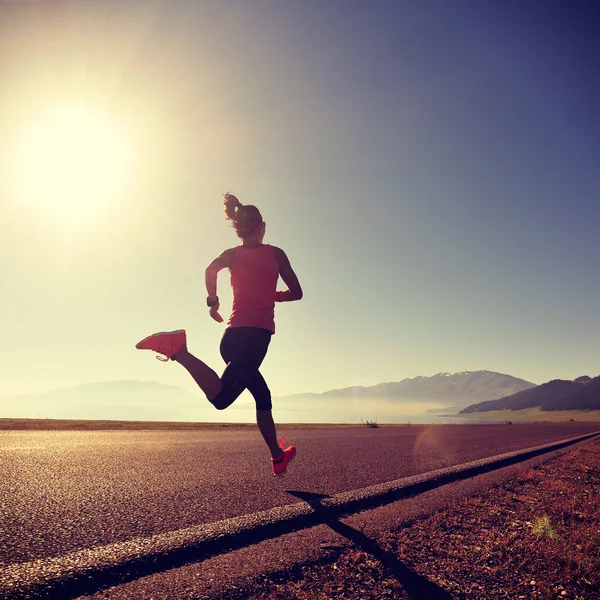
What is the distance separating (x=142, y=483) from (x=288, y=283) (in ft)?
7.34

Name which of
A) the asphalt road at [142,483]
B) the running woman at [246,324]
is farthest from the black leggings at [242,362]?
the asphalt road at [142,483]

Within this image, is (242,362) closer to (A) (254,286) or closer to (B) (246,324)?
(B) (246,324)

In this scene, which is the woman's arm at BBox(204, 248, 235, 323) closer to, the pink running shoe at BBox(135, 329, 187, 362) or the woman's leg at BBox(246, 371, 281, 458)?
the pink running shoe at BBox(135, 329, 187, 362)

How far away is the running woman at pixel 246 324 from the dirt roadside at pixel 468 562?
162 centimetres

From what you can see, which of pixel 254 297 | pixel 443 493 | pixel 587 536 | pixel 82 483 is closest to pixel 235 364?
pixel 254 297

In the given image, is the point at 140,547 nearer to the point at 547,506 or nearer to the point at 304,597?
the point at 304,597

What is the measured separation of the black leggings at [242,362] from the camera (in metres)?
3.56

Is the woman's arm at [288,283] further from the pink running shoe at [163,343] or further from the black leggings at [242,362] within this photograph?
the pink running shoe at [163,343]

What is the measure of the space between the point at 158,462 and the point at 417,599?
3.74 m

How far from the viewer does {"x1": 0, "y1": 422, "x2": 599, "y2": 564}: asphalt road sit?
218 cm

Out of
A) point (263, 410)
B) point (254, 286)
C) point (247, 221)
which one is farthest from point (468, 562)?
point (247, 221)

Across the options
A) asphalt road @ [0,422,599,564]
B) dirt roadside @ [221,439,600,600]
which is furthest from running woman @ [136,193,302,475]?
dirt roadside @ [221,439,600,600]

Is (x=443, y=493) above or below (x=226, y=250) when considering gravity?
below

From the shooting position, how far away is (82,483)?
132 inches
